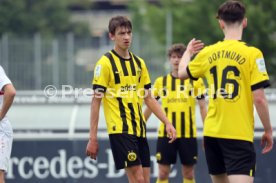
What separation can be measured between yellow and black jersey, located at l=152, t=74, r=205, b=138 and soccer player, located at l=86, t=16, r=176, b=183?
8.04 ft

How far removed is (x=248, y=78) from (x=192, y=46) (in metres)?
0.64

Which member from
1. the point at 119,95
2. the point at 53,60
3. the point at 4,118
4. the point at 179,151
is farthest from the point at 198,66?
the point at 53,60

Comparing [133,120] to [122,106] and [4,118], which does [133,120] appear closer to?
[122,106]

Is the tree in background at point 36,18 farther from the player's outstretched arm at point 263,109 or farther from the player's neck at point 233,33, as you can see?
the player's outstretched arm at point 263,109

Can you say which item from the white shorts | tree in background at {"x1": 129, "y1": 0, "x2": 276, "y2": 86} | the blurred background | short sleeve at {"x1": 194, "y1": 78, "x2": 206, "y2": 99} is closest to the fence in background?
the blurred background

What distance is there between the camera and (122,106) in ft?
29.0

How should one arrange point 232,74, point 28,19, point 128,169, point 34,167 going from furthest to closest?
point 28,19, point 34,167, point 128,169, point 232,74

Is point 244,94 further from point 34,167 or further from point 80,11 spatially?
point 80,11

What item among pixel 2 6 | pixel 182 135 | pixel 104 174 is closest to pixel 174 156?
pixel 182 135

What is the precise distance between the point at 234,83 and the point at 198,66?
374mm

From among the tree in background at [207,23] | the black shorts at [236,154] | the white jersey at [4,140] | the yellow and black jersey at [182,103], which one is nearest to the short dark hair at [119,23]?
the white jersey at [4,140]

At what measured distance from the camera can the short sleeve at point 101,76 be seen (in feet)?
28.8

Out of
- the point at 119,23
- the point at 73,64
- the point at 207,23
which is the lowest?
the point at 119,23

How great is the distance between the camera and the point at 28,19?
161 ft
